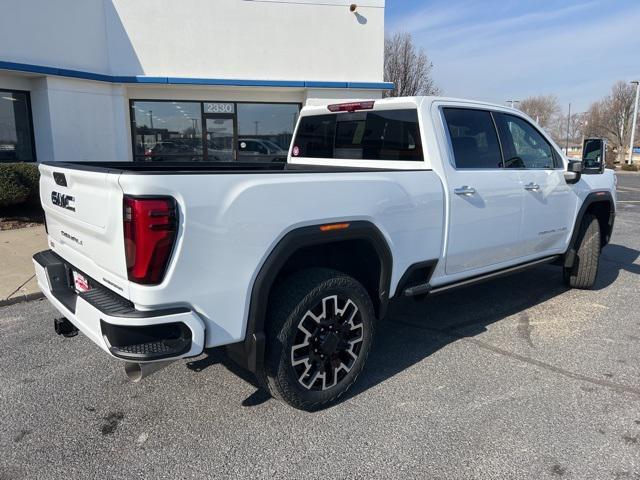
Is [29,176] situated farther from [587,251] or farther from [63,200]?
[587,251]

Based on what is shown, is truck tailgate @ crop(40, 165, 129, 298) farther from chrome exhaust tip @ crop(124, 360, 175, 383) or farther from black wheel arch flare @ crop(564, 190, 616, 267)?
black wheel arch flare @ crop(564, 190, 616, 267)

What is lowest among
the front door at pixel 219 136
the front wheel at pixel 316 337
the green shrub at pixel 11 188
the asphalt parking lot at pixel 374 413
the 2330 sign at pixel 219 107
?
the asphalt parking lot at pixel 374 413

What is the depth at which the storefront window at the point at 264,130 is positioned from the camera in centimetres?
1481

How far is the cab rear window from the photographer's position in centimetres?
390

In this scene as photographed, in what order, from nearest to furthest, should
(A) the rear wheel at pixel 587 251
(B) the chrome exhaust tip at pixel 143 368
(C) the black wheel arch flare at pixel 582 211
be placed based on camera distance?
(B) the chrome exhaust tip at pixel 143 368 → (C) the black wheel arch flare at pixel 582 211 → (A) the rear wheel at pixel 587 251

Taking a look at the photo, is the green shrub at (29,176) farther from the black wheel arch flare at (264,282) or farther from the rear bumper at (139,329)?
the black wheel arch flare at (264,282)

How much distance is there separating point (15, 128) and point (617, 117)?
74.2 m

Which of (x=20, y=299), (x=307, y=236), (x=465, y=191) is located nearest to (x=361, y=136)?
(x=465, y=191)

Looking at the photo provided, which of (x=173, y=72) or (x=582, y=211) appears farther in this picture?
(x=173, y=72)

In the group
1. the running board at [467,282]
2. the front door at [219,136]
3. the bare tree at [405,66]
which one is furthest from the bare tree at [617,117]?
the running board at [467,282]

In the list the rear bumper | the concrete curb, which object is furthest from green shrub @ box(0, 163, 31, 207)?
the rear bumper

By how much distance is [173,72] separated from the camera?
13422 millimetres

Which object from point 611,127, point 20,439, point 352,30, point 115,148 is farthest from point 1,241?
point 611,127

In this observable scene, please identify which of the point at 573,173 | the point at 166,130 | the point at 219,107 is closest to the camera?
the point at 573,173
